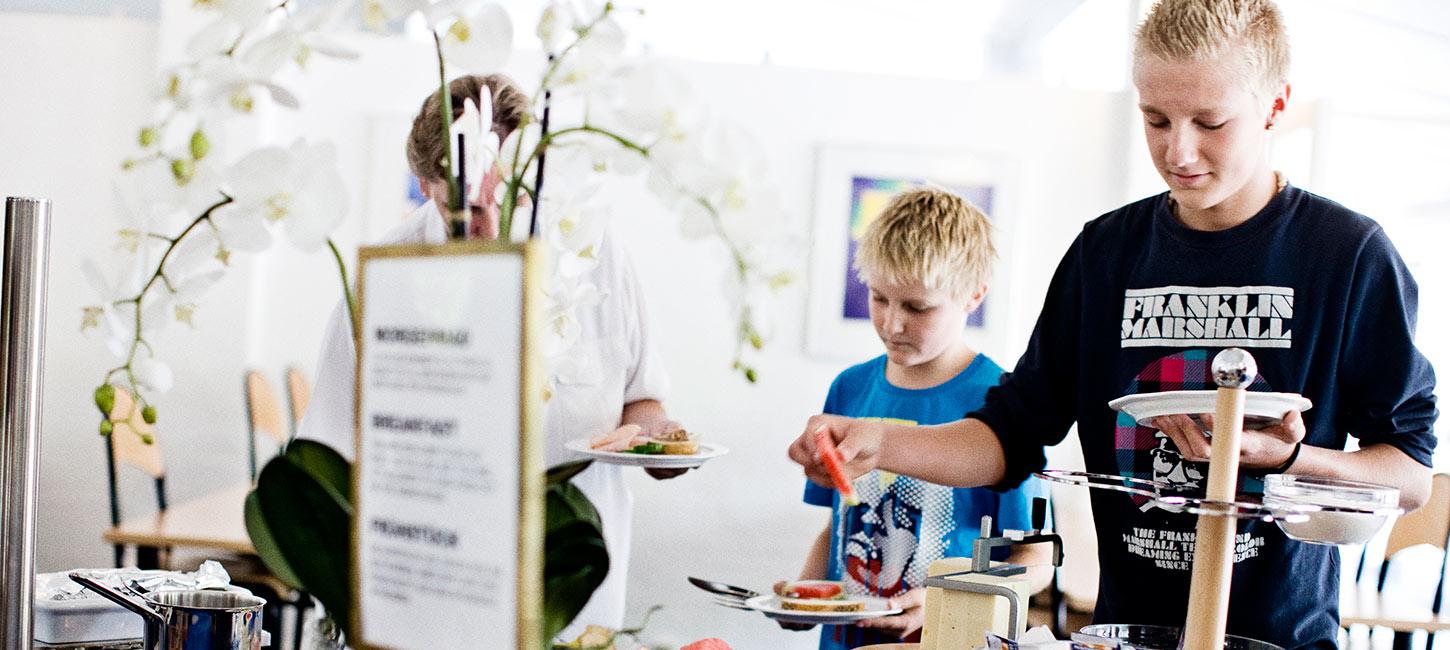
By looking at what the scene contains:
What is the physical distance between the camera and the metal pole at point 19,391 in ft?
2.18

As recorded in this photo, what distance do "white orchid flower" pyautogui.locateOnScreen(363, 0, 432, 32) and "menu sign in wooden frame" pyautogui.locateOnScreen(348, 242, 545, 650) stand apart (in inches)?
4.6

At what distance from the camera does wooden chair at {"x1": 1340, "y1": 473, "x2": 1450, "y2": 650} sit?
3.10 metres

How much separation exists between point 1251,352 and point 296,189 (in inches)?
42.0

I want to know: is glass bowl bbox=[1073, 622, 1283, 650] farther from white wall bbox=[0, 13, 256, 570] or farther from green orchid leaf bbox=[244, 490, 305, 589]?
white wall bbox=[0, 13, 256, 570]

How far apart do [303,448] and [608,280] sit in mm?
1362

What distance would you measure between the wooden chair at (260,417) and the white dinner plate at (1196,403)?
3.75 metres

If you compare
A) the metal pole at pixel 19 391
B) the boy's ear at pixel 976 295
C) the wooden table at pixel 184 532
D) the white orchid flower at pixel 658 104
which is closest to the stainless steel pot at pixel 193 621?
the metal pole at pixel 19 391

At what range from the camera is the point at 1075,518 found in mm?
4133

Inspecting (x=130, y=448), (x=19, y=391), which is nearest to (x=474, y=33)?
(x=19, y=391)

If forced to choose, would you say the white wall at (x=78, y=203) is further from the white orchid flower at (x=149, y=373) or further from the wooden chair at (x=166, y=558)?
the white orchid flower at (x=149, y=373)

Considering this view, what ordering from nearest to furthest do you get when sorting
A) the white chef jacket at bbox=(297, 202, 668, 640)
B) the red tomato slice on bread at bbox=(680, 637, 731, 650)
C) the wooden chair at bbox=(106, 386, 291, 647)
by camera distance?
the red tomato slice on bread at bbox=(680, 637, 731, 650) → the white chef jacket at bbox=(297, 202, 668, 640) → the wooden chair at bbox=(106, 386, 291, 647)

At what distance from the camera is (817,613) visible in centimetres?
141

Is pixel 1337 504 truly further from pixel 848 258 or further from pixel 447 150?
pixel 848 258

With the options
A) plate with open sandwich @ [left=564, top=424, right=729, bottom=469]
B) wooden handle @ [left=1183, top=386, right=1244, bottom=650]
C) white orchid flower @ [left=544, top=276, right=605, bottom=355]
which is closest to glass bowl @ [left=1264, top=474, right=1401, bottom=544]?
wooden handle @ [left=1183, top=386, right=1244, bottom=650]
